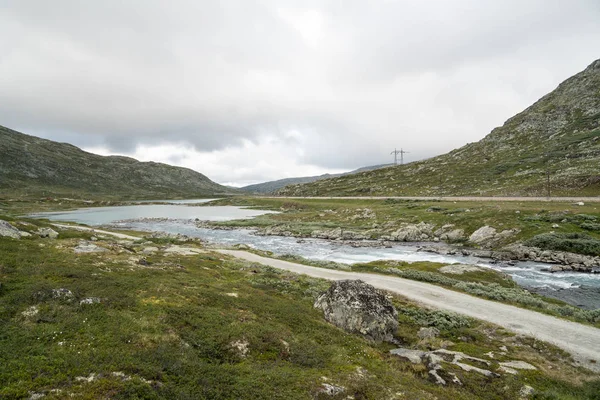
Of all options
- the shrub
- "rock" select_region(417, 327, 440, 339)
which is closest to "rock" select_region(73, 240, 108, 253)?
"rock" select_region(417, 327, 440, 339)

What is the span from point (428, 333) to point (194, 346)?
61.9ft

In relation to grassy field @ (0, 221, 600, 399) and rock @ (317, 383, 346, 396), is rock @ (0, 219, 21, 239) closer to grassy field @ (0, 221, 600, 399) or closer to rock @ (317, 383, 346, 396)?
grassy field @ (0, 221, 600, 399)

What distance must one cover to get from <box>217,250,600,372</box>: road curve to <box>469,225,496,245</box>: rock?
3671 cm

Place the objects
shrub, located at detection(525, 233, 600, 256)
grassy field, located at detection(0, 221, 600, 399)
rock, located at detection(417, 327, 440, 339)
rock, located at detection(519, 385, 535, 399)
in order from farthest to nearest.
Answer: shrub, located at detection(525, 233, 600, 256), rock, located at detection(417, 327, 440, 339), rock, located at detection(519, 385, 535, 399), grassy field, located at detection(0, 221, 600, 399)

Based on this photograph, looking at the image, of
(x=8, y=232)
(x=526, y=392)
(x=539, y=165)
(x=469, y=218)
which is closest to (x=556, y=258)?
(x=469, y=218)

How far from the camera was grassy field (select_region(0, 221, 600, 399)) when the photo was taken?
13273 millimetres

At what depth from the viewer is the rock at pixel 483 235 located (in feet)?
224

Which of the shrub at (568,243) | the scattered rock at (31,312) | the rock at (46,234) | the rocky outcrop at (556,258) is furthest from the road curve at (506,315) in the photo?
the rock at (46,234)

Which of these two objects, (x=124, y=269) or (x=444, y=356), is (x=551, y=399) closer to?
(x=444, y=356)

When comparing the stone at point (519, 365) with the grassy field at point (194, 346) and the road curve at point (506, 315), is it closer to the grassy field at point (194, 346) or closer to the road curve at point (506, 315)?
the grassy field at point (194, 346)

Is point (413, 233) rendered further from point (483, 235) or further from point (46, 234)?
point (46, 234)

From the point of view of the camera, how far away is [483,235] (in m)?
69.8

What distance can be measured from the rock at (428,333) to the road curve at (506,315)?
6180 millimetres

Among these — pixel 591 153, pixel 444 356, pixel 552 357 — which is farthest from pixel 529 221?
pixel 591 153
